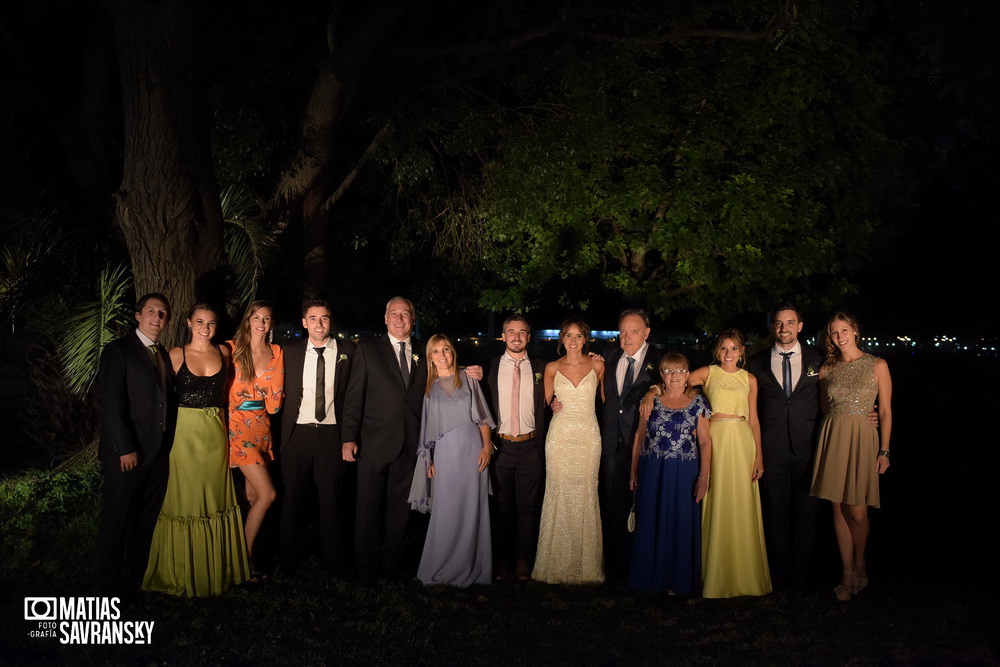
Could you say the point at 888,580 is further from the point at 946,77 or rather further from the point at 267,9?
the point at 946,77

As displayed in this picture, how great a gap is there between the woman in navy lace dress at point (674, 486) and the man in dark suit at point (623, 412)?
30 cm

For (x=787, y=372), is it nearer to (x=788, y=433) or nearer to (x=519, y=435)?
(x=788, y=433)

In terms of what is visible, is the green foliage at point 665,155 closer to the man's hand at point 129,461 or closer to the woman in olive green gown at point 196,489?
the woman in olive green gown at point 196,489

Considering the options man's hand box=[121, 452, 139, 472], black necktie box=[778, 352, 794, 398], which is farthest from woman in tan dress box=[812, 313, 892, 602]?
man's hand box=[121, 452, 139, 472]

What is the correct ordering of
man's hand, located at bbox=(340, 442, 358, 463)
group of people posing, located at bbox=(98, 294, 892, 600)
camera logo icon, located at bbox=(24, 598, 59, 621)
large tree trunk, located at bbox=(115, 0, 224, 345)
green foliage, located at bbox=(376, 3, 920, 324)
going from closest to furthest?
camera logo icon, located at bbox=(24, 598, 59, 621), group of people posing, located at bbox=(98, 294, 892, 600), man's hand, located at bbox=(340, 442, 358, 463), large tree trunk, located at bbox=(115, 0, 224, 345), green foliage, located at bbox=(376, 3, 920, 324)

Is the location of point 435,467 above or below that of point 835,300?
below

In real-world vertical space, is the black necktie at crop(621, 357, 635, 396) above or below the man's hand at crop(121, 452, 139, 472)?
above

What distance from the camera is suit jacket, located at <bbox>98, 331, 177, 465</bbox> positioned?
Result: 6.70m

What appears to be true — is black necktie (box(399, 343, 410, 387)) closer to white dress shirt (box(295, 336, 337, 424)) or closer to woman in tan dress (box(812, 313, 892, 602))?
white dress shirt (box(295, 336, 337, 424))

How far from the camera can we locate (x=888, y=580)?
7.93 m

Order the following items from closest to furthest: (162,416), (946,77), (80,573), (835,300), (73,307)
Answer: (162,416), (80,573), (73,307), (946,77), (835,300)

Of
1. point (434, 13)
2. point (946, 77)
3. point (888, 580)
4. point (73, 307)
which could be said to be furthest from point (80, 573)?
point (946, 77)

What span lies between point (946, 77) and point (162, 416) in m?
17.6

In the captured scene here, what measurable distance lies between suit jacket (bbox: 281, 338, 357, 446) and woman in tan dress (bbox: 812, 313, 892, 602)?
12.4 feet
